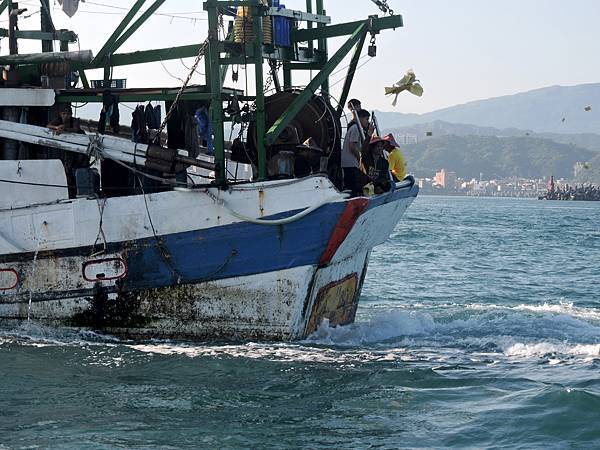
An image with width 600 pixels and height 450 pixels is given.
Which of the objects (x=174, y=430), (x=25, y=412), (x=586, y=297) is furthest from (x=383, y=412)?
(x=586, y=297)

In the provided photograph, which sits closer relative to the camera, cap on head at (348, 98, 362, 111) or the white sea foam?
the white sea foam

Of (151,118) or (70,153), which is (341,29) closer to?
(151,118)

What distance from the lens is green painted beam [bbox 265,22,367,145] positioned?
12.2m

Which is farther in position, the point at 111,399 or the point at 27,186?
the point at 27,186

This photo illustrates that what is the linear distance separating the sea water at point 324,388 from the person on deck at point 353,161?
190cm

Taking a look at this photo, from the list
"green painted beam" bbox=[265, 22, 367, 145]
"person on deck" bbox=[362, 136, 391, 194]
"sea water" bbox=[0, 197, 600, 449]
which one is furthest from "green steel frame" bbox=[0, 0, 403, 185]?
"sea water" bbox=[0, 197, 600, 449]

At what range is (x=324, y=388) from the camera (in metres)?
10.5

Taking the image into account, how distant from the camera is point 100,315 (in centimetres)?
1273

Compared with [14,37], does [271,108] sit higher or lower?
lower

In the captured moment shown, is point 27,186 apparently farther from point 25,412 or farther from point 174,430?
point 174,430

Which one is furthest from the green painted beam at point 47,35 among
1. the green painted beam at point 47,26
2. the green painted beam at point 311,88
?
the green painted beam at point 311,88

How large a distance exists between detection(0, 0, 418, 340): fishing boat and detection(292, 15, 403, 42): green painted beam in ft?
0.06

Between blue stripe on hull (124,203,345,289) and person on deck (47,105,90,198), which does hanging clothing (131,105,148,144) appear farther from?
blue stripe on hull (124,203,345,289)

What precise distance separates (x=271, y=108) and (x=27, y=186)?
3.23 m
